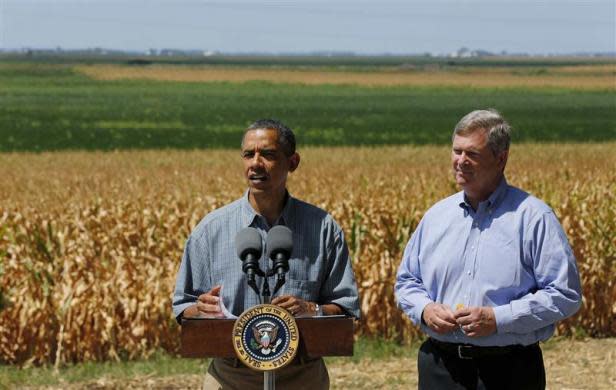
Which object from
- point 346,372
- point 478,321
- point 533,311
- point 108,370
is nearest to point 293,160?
point 478,321

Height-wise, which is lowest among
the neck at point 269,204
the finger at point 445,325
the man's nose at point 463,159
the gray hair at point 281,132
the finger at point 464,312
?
the finger at point 445,325

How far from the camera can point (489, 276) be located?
4910 mm

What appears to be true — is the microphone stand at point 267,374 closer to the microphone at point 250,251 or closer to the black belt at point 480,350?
the microphone at point 250,251

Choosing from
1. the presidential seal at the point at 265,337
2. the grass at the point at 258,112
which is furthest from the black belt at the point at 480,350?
the grass at the point at 258,112

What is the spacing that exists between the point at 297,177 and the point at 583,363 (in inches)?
554

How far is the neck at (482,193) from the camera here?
4.96 meters

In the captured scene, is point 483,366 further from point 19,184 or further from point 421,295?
point 19,184

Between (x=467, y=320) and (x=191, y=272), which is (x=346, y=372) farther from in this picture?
(x=467, y=320)

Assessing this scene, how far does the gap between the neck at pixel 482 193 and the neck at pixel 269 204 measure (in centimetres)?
72

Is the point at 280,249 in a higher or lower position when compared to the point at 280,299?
higher

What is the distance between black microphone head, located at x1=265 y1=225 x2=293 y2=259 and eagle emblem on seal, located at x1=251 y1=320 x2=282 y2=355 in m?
0.24

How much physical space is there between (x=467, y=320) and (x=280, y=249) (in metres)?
0.86

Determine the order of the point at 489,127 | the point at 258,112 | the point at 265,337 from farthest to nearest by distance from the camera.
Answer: the point at 258,112 → the point at 489,127 → the point at 265,337

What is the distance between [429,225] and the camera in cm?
511
